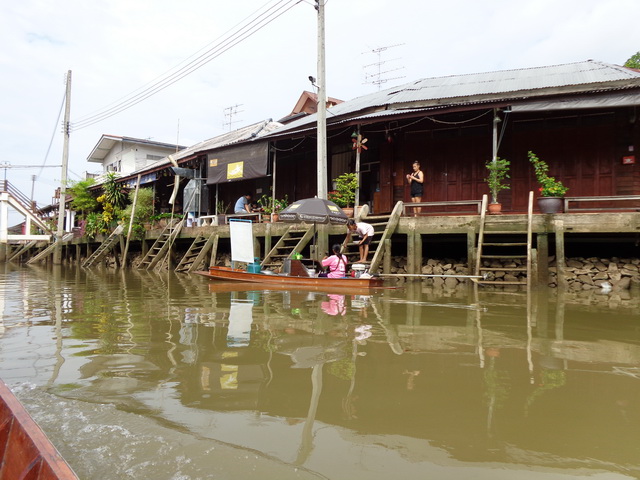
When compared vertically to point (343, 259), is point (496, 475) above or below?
below

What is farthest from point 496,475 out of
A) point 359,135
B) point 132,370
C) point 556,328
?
point 359,135

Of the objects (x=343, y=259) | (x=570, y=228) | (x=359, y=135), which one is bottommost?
(x=343, y=259)

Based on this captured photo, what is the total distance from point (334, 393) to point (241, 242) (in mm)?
8795

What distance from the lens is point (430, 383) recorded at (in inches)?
137

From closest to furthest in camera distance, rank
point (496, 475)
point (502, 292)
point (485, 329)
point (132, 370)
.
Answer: point (496, 475) < point (132, 370) < point (485, 329) < point (502, 292)

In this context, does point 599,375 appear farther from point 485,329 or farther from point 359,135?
point 359,135

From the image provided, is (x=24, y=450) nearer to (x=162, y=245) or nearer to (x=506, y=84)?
(x=506, y=84)

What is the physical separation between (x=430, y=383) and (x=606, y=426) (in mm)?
1139

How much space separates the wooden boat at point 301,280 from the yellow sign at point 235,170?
20.8 ft

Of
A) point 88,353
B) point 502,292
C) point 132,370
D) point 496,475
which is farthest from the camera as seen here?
point 502,292

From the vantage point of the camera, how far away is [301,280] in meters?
9.93

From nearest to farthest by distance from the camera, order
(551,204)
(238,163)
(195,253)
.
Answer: (551,204) → (238,163) → (195,253)

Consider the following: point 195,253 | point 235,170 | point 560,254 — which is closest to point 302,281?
point 560,254

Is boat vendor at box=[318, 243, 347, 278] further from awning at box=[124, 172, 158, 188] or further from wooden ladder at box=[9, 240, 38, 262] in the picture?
wooden ladder at box=[9, 240, 38, 262]
